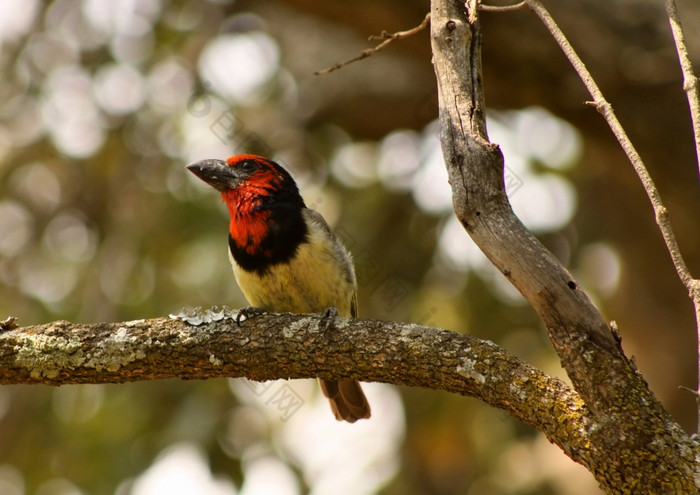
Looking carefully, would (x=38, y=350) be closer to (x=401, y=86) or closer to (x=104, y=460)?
(x=104, y=460)

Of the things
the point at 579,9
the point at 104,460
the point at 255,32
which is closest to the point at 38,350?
the point at 104,460

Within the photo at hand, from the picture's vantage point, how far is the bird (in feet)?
13.0

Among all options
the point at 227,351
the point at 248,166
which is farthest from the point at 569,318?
the point at 248,166

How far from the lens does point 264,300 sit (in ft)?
13.3

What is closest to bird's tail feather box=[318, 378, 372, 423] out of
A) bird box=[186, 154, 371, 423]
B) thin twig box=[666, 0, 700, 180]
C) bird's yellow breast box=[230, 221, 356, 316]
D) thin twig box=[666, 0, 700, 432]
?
bird box=[186, 154, 371, 423]

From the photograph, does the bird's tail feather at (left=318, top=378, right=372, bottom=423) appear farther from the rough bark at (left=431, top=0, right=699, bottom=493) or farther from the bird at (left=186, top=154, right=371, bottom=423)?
the rough bark at (left=431, top=0, right=699, bottom=493)

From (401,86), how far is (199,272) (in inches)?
95.1

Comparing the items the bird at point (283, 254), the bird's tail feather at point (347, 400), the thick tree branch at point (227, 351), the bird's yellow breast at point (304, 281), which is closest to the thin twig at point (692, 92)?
the thick tree branch at point (227, 351)

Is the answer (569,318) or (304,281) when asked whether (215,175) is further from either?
(569,318)

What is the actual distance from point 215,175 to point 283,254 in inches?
31.5

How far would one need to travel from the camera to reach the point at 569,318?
229 centimetres

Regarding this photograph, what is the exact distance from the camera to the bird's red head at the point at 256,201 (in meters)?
4.02

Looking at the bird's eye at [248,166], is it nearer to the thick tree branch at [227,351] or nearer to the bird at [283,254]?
the bird at [283,254]

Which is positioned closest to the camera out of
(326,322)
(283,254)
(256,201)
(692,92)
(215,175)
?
(692,92)
